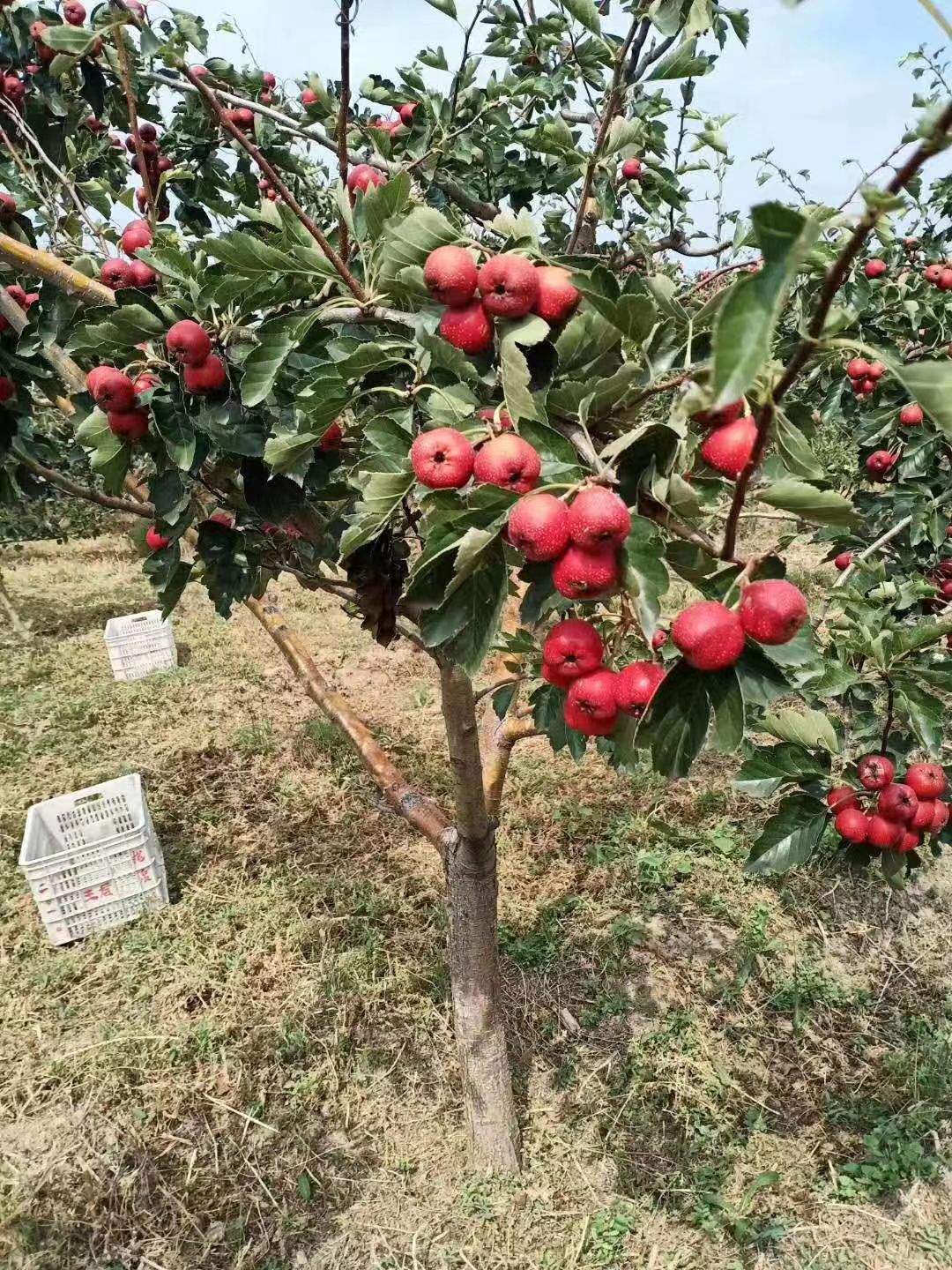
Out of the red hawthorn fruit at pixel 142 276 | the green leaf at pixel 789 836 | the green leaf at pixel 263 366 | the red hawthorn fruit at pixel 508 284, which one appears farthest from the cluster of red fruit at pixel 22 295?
the green leaf at pixel 789 836

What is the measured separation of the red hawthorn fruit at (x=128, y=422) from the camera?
1222mm

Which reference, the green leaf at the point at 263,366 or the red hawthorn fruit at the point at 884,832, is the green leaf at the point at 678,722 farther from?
the red hawthorn fruit at the point at 884,832

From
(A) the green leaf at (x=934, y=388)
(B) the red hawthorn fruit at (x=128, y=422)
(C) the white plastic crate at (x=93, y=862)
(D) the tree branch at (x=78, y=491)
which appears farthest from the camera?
(C) the white plastic crate at (x=93, y=862)

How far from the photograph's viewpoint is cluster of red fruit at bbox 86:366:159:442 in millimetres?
1167

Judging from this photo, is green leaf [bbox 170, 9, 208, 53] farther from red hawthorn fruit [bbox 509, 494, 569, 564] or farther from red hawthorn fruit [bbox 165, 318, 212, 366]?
red hawthorn fruit [bbox 509, 494, 569, 564]

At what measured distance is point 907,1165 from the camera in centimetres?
246

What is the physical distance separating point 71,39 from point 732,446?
130cm

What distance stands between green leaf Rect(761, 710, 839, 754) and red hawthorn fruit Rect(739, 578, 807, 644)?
912 mm

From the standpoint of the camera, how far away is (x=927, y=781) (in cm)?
168

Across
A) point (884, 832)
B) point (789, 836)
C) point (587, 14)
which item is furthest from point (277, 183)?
point (884, 832)

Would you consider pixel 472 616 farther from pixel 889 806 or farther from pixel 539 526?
pixel 889 806

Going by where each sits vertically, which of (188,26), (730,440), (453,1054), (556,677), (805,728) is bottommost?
(453,1054)

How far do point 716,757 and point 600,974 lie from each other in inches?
72.3

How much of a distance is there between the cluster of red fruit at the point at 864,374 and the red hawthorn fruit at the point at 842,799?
2508mm
